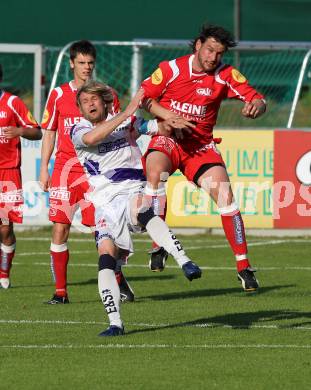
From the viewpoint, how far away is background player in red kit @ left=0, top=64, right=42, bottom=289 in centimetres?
1376

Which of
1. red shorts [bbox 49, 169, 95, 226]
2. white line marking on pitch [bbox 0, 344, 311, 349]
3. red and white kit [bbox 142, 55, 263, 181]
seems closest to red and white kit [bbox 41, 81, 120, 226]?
red shorts [bbox 49, 169, 95, 226]

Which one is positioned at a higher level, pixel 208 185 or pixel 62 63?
pixel 62 63

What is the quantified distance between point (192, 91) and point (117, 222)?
237cm

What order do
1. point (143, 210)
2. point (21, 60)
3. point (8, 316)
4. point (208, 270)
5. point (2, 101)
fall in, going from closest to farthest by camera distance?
point (143, 210) < point (8, 316) < point (2, 101) < point (208, 270) < point (21, 60)

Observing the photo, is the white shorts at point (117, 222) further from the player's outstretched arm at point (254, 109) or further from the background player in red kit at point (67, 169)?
the background player in red kit at point (67, 169)

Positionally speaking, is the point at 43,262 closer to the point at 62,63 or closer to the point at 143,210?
the point at 62,63

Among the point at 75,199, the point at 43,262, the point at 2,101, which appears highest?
the point at 2,101

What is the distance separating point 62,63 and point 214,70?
344 inches

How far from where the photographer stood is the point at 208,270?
608 inches

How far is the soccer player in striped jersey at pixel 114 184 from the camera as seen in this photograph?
9.91 meters

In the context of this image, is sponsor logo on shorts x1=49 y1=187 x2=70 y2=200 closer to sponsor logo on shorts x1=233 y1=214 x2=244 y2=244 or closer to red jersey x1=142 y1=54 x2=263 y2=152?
red jersey x1=142 y1=54 x2=263 y2=152

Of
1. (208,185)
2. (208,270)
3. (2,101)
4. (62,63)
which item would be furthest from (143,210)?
(62,63)

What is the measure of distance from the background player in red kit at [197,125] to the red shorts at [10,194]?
215cm

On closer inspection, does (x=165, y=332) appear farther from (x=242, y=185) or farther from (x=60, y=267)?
(x=242, y=185)
